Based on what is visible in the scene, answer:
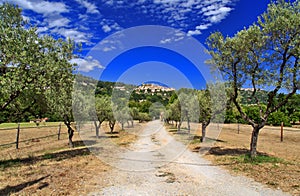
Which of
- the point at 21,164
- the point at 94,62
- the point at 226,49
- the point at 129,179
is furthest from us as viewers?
the point at 94,62

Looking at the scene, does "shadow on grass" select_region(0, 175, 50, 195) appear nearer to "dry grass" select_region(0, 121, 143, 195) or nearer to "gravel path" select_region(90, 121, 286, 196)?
"dry grass" select_region(0, 121, 143, 195)

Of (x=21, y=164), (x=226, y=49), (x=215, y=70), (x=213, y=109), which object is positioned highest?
(x=226, y=49)

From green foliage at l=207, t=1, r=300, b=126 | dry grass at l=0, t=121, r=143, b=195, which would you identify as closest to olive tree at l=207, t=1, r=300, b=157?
green foliage at l=207, t=1, r=300, b=126

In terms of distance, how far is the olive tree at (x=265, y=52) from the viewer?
13719mm

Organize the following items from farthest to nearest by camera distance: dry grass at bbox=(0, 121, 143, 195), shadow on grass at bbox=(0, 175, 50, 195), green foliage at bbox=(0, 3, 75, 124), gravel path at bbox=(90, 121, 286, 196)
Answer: green foliage at bbox=(0, 3, 75, 124), dry grass at bbox=(0, 121, 143, 195), gravel path at bbox=(90, 121, 286, 196), shadow on grass at bbox=(0, 175, 50, 195)

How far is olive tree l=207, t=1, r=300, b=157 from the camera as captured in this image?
45.0 feet

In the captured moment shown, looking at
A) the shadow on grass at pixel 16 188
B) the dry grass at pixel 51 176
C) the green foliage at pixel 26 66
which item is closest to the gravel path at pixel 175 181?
the dry grass at pixel 51 176

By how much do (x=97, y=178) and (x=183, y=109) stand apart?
3081 cm

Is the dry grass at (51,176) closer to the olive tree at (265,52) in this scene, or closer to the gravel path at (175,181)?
the gravel path at (175,181)

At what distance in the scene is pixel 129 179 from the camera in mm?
11266

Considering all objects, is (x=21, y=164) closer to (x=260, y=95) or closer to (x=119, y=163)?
(x=119, y=163)

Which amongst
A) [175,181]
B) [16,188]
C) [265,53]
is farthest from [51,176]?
[265,53]

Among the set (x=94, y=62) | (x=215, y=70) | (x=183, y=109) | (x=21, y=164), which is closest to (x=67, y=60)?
(x=94, y=62)

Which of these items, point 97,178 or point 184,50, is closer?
point 97,178
